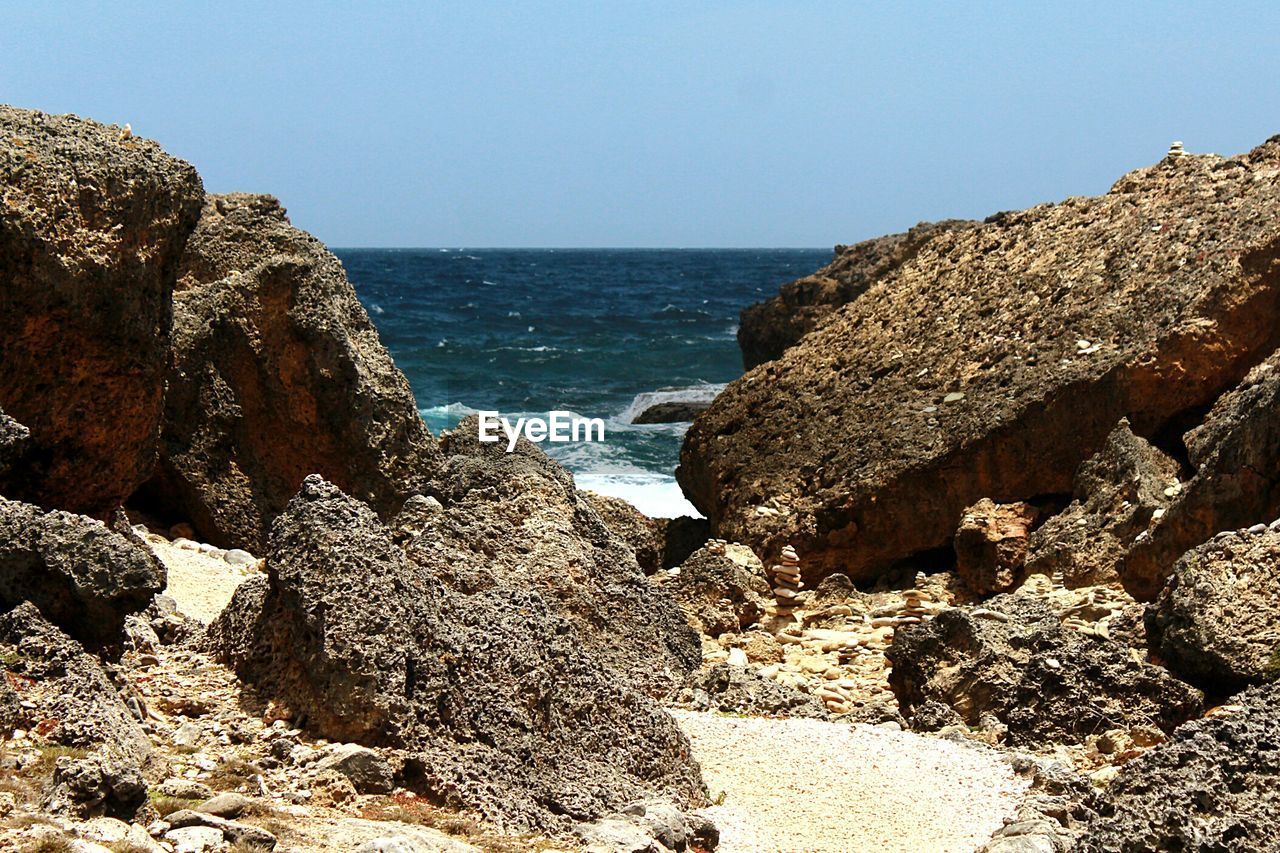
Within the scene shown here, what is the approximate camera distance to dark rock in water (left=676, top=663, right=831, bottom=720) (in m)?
6.93

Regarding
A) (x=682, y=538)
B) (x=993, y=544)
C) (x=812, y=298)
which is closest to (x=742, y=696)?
(x=993, y=544)

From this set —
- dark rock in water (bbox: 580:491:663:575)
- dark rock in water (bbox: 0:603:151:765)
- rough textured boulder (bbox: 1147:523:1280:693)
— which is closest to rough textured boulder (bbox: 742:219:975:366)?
dark rock in water (bbox: 580:491:663:575)

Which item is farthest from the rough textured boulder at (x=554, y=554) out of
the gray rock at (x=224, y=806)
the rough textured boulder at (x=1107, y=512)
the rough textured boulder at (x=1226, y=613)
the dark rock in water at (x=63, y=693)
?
the rough textured boulder at (x=1107, y=512)

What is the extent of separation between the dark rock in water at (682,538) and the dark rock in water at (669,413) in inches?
559

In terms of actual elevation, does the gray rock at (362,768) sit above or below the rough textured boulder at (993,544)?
below

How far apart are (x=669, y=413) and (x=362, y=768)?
23.1 m

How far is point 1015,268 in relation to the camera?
12.6 metres

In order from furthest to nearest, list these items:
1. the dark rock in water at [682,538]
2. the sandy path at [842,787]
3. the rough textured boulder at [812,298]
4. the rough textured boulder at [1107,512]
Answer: the rough textured boulder at [812,298] → the dark rock in water at [682,538] → the rough textured boulder at [1107,512] → the sandy path at [842,787]

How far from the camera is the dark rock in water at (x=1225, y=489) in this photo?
8.15 m

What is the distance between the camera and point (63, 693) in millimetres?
4516

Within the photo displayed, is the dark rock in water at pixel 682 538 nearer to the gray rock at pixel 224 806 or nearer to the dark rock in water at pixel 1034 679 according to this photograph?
the dark rock in water at pixel 1034 679

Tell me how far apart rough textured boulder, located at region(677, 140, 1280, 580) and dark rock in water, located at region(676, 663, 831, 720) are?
4.09 metres

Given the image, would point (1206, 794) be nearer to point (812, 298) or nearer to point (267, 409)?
point (267, 409)

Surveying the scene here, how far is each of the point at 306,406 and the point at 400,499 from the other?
0.88 metres
